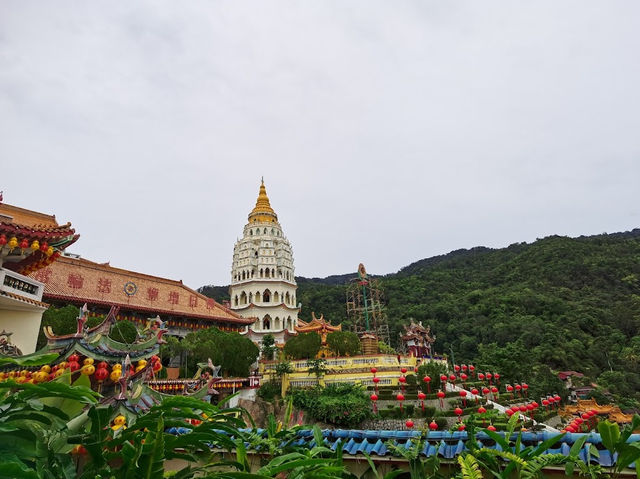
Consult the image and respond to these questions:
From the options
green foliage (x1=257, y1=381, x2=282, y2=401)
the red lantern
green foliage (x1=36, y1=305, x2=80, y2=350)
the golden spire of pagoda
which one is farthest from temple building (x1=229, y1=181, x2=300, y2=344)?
the red lantern

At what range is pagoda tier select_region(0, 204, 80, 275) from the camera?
1234cm

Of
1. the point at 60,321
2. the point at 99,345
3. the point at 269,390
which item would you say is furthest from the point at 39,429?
the point at 269,390

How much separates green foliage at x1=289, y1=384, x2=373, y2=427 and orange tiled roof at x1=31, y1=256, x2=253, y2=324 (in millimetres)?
10763

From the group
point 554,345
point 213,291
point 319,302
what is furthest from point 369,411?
point 213,291

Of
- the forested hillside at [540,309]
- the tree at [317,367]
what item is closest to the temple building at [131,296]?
the tree at [317,367]

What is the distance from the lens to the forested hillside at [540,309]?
43188 mm

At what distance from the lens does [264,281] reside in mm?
38219

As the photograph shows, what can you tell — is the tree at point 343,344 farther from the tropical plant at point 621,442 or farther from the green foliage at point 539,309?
the tropical plant at point 621,442

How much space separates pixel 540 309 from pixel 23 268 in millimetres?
59538

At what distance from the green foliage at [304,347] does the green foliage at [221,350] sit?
2.96 m

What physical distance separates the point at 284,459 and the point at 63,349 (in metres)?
8.37

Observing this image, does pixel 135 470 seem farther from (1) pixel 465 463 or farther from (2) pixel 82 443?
(1) pixel 465 463

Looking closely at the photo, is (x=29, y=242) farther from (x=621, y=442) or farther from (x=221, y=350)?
(x=621, y=442)

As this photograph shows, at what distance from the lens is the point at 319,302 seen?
7131 centimetres
